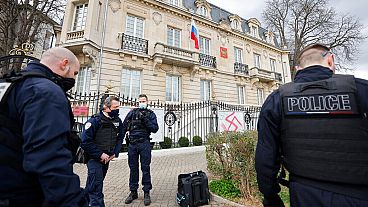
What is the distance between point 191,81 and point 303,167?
580 inches

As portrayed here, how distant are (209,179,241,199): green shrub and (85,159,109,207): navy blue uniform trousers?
2378 millimetres

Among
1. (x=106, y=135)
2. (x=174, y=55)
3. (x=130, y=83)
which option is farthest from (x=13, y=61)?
(x=174, y=55)

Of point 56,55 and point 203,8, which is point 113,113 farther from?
point 203,8

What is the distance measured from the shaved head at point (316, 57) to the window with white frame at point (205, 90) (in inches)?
591

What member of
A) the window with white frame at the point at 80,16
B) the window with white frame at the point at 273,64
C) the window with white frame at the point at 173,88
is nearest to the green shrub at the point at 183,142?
the window with white frame at the point at 173,88

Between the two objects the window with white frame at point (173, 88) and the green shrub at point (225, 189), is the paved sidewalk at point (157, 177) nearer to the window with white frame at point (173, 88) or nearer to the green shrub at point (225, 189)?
the green shrub at point (225, 189)

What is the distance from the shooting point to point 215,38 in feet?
63.1

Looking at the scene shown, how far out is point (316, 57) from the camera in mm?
1814

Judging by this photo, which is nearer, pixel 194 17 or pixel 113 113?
pixel 113 113

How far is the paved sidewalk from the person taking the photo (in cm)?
399

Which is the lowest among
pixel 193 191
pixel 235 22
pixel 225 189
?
pixel 225 189

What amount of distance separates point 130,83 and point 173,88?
3578 mm

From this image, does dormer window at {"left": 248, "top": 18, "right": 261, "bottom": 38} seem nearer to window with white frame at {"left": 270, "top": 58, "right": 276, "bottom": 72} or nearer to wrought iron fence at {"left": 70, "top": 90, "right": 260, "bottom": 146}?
window with white frame at {"left": 270, "top": 58, "right": 276, "bottom": 72}

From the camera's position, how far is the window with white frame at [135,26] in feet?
47.7
